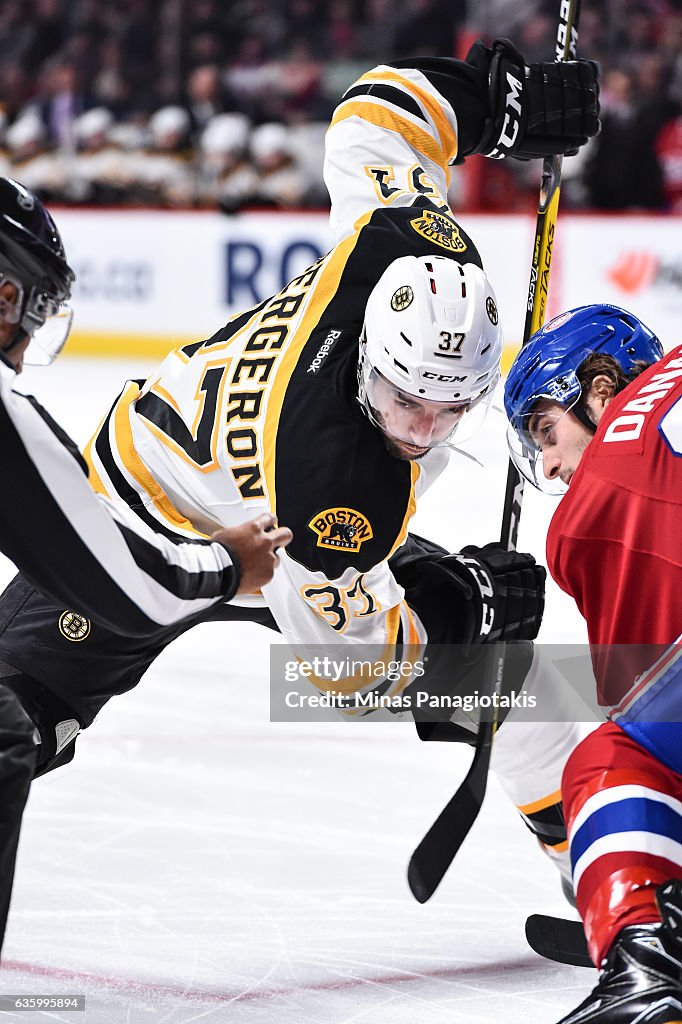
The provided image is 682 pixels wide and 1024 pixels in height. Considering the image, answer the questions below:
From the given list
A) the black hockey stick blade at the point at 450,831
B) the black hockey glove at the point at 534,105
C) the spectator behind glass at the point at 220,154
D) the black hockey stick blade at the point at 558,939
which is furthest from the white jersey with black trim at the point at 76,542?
the spectator behind glass at the point at 220,154

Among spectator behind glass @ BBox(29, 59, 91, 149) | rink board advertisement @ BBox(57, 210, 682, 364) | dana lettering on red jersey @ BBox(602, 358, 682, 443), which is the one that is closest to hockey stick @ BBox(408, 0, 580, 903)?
dana lettering on red jersey @ BBox(602, 358, 682, 443)

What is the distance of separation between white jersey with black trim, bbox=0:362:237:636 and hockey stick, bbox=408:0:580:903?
0.85 metres

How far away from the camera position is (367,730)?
3.33 meters

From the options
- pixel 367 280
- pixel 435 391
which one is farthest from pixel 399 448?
pixel 367 280

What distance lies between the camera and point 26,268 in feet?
5.74

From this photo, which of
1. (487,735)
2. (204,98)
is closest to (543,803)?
(487,735)

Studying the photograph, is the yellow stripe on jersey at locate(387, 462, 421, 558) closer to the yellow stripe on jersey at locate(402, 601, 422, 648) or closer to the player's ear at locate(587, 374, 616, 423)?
the yellow stripe on jersey at locate(402, 601, 422, 648)

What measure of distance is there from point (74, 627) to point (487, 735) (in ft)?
2.37

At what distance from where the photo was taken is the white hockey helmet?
6.99 ft

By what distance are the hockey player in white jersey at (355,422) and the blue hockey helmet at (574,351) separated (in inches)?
7.3

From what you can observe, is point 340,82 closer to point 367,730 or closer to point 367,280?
point 367,730

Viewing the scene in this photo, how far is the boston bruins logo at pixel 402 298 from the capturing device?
2.14 meters

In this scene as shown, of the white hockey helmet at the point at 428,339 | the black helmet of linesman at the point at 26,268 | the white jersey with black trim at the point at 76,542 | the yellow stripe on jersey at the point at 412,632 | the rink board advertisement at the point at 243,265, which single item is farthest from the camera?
the rink board advertisement at the point at 243,265

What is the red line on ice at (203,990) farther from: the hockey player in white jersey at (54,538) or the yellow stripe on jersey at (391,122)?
the yellow stripe on jersey at (391,122)
